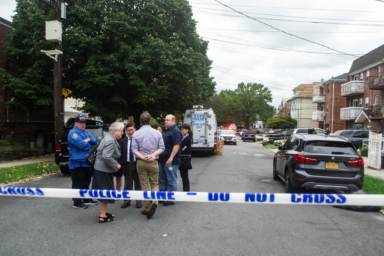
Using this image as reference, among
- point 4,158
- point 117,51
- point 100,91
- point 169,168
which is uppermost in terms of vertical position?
point 117,51

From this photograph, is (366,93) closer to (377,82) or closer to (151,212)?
(377,82)

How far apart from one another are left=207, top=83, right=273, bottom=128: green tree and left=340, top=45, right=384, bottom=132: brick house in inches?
1703

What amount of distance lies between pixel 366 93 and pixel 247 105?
4929 centimetres

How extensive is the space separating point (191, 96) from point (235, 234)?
1569 cm

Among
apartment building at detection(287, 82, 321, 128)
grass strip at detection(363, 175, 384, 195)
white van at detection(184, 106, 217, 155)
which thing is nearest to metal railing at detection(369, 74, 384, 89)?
white van at detection(184, 106, 217, 155)

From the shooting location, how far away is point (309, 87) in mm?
63750

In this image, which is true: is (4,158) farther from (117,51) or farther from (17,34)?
(117,51)

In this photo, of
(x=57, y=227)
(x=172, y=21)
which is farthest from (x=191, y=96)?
(x=57, y=227)

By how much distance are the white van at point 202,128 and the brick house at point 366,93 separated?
2055cm

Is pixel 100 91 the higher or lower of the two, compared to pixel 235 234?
higher

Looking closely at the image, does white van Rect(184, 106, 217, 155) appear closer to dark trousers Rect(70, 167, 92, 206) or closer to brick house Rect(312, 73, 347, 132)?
dark trousers Rect(70, 167, 92, 206)

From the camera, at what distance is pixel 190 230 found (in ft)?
15.3

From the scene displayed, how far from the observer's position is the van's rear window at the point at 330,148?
22.6 feet

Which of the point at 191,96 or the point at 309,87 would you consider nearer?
the point at 191,96
